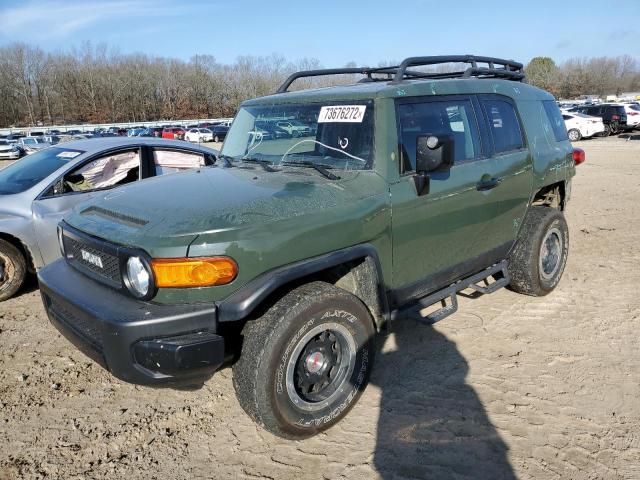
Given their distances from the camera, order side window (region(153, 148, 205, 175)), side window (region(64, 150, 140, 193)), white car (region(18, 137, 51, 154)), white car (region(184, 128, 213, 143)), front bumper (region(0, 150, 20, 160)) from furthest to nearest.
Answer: white car (region(184, 128, 213, 143)) → white car (region(18, 137, 51, 154)) → front bumper (region(0, 150, 20, 160)) → side window (region(153, 148, 205, 175)) → side window (region(64, 150, 140, 193))

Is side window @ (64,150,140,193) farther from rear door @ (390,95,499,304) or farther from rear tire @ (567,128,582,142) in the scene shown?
rear tire @ (567,128,582,142)

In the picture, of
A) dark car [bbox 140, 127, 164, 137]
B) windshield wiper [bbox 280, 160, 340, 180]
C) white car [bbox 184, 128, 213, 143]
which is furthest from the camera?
A: white car [bbox 184, 128, 213, 143]

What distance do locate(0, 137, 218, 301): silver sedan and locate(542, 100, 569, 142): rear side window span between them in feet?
13.7

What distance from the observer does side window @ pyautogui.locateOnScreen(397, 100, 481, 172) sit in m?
3.51

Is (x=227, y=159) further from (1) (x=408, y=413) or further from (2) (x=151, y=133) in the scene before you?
(2) (x=151, y=133)

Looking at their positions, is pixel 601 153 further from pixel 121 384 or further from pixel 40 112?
pixel 40 112

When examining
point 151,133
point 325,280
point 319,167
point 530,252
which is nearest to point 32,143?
point 151,133

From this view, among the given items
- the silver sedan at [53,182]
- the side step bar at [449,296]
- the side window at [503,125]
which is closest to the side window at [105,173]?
the silver sedan at [53,182]

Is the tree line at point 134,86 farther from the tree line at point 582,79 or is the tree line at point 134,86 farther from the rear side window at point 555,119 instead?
the rear side window at point 555,119

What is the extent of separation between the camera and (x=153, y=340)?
8.51 ft

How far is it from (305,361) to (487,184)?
2.09 m

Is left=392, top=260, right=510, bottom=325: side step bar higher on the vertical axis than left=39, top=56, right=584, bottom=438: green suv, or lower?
lower

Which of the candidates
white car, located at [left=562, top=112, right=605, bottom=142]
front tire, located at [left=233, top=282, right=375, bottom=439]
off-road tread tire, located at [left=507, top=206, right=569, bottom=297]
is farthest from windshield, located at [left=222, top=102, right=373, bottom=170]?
white car, located at [left=562, top=112, right=605, bottom=142]

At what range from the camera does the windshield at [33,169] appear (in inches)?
214
